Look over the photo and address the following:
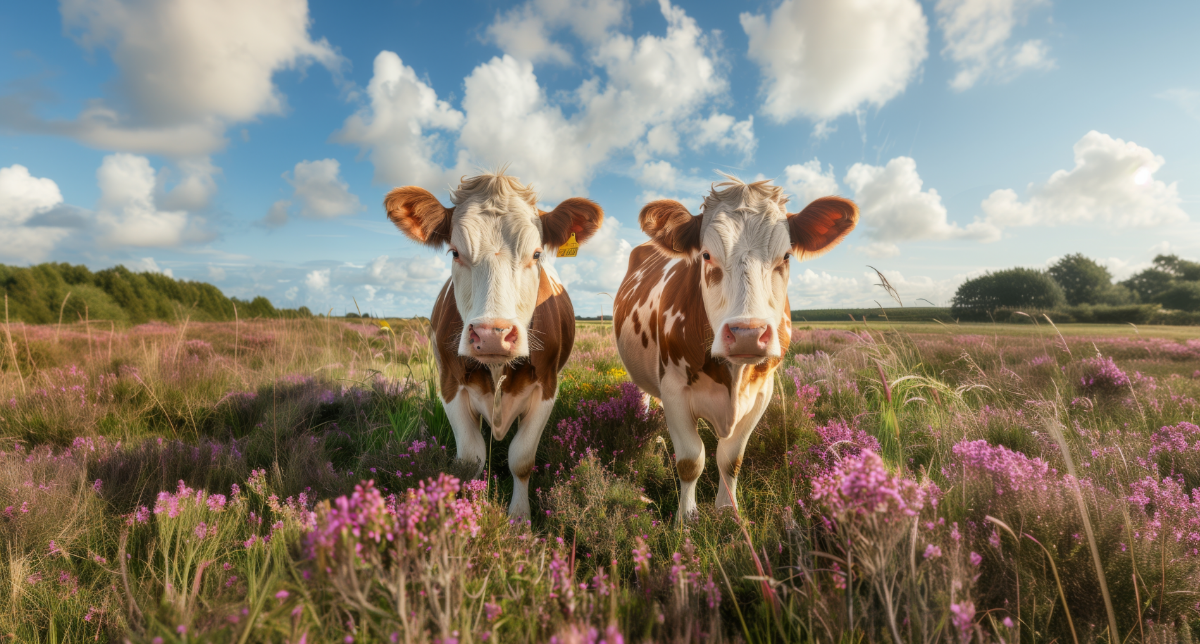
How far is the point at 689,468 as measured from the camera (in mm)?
3664

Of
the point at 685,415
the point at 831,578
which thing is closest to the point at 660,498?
the point at 685,415

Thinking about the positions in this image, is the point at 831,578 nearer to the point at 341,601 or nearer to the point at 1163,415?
the point at 341,601

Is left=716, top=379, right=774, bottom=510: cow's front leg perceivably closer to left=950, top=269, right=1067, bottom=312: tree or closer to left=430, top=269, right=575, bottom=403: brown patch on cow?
left=430, top=269, right=575, bottom=403: brown patch on cow

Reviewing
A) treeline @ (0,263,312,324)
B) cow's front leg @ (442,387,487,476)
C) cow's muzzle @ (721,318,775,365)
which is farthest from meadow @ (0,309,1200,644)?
treeline @ (0,263,312,324)

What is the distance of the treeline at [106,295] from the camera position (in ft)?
128

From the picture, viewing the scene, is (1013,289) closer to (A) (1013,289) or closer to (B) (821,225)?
(A) (1013,289)

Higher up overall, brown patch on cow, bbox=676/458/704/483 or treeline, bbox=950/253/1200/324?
treeline, bbox=950/253/1200/324

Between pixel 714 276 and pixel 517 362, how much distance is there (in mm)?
1709

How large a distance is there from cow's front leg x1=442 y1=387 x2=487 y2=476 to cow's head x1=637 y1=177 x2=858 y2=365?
2096 mm

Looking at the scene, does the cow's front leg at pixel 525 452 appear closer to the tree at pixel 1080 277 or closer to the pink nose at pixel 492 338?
the pink nose at pixel 492 338

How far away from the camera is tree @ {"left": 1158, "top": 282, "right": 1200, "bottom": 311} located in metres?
29.2

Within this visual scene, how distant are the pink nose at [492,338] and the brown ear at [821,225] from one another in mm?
2296

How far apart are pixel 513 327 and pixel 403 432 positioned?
7.61ft

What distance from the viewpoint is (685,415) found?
371 centimetres
